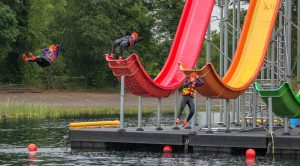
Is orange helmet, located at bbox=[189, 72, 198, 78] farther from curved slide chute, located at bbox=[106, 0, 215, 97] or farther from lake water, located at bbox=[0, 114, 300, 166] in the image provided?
lake water, located at bbox=[0, 114, 300, 166]

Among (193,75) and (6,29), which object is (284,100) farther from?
(6,29)

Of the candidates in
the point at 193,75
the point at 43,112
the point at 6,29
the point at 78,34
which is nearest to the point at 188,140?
the point at 193,75

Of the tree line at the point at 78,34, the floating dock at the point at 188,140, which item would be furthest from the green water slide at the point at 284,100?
the tree line at the point at 78,34

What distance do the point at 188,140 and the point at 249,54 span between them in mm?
5145

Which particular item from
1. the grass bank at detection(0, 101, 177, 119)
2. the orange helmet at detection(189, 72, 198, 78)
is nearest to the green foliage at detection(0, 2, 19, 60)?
the grass bank at detection(0, 101, 177, 119)

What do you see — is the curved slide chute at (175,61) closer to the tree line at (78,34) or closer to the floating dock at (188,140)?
the floating dock at (188,140)

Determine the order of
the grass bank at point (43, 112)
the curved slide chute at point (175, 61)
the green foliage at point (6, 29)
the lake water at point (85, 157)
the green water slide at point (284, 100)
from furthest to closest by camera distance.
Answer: the green foliage at point (6, 29)
the grass bank at point (43, 112)
the curved slide chute at point (175, 61)
the green water slide at point (284, 100)
the lake water at point (85, 157)

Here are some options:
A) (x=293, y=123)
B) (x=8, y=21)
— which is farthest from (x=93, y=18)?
(x=293, y=123)

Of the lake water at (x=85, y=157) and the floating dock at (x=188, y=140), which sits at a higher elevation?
the floating dock at (x=188, y=140)

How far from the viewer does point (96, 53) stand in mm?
82750

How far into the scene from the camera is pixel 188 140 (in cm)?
3183

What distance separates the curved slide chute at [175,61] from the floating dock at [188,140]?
166cm

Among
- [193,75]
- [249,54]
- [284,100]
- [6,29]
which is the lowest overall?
[284,100]

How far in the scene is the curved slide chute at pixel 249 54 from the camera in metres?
31.7
